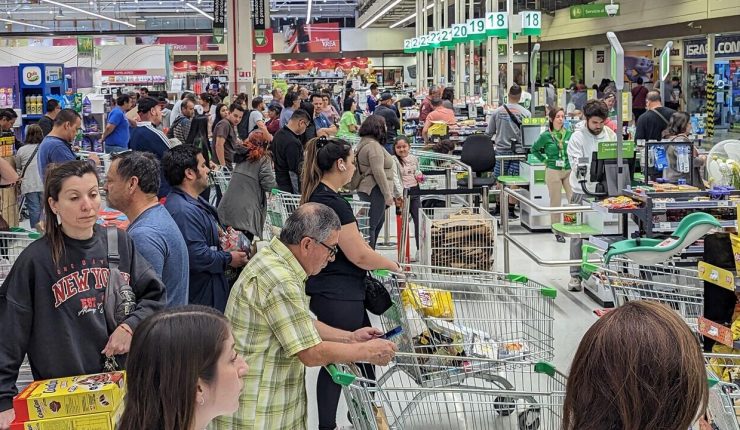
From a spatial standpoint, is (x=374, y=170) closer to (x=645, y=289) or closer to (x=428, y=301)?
(x=428, y=301)

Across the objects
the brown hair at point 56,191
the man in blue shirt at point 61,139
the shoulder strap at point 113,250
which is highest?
the man in blue shirt at point 61,139

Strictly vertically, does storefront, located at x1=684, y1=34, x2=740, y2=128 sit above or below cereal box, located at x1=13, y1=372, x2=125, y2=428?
above

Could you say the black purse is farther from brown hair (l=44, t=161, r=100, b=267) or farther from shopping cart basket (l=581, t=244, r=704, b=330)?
brown hair (l=44, t=161, r=100, b=267)

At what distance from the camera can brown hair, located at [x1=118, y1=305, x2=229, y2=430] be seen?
196cm

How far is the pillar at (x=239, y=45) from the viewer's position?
19.8m

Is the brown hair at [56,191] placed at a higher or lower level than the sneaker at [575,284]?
higher

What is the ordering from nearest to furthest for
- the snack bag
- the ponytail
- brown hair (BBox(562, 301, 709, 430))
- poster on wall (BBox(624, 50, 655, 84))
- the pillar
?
1. brown hair (BBox(562, 301, 709, 430))
2. the snack bag
3. the ponytail
4. the pillar
5. poster on wall (BBox(624, 50, 655, 84))

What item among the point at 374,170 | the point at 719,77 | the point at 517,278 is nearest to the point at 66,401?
the point at 517,278

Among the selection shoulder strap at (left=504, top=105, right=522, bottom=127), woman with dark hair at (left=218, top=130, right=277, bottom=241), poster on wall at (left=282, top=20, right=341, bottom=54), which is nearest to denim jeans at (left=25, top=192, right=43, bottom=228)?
woman with dark hair at (left=218, top=130, right=277, bottom=241)

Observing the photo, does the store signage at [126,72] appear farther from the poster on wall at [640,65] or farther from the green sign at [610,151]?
the green sign at [610,151]

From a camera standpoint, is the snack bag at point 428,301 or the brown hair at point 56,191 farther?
the snack bag at point 428,301

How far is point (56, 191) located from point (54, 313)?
0.44 metres

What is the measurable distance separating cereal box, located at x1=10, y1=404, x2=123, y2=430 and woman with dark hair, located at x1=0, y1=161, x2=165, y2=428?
31 centimetres

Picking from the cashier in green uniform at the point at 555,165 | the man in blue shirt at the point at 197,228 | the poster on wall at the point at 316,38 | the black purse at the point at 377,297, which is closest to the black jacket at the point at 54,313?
the man in blue shirt at the point at 197,228
